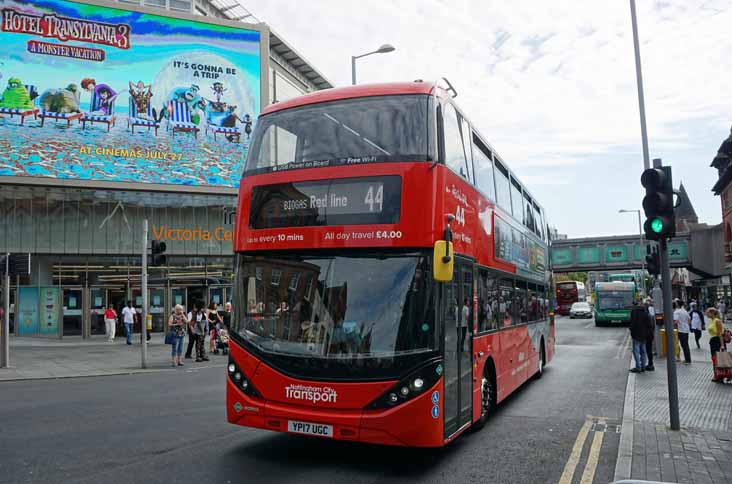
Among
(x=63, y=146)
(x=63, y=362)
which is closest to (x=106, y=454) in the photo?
(x=63, y=362)

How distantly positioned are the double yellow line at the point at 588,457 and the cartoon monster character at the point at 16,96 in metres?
25.8

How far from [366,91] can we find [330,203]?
1500 mm

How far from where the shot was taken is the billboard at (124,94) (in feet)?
86.0

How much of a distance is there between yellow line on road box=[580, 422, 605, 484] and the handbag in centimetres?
594

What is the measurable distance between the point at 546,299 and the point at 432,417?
9971 millimetres

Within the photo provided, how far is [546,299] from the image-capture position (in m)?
15.5

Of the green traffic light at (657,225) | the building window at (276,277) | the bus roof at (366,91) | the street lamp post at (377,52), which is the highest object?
the street lamp post at (377,52)

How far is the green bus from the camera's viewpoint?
130 ft

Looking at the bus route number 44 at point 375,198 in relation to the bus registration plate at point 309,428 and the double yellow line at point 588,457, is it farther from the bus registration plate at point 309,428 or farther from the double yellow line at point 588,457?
the double yellow line at point 588,457

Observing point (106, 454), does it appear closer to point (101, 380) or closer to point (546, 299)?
point (101, 380)

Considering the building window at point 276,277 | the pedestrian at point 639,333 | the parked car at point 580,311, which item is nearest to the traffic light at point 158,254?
the building window at point 276,277

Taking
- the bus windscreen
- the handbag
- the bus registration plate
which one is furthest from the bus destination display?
the handbag

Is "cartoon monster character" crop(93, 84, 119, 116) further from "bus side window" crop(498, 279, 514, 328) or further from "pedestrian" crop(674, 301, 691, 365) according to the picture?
"pedestrian" crop(674, 301, 691, 365)

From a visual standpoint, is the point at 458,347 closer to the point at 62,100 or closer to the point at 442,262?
the point at 442,262
